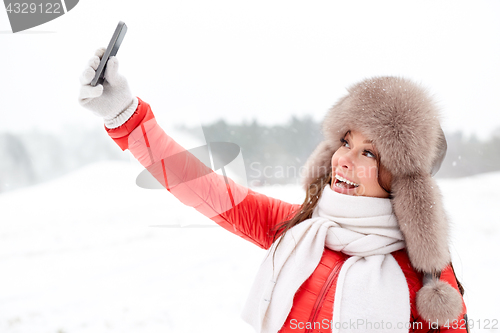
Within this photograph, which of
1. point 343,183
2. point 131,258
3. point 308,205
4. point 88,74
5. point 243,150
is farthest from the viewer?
point 243,150

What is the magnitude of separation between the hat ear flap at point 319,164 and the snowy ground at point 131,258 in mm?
566

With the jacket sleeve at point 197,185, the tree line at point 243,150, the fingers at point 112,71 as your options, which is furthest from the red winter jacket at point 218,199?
the tree line at point 243,150

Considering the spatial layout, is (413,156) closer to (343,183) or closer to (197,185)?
(343,183)

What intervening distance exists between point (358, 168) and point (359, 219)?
0.17 metres

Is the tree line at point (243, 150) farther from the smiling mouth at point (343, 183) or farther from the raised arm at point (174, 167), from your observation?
the smiling mouth at point (343, 183)

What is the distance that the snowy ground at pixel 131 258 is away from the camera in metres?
2.02

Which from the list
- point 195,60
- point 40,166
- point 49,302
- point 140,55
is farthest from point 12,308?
point 195,60

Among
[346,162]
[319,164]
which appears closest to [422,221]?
[346,162]

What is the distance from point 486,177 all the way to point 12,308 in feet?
18.0

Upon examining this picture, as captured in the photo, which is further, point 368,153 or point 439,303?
point 368,153

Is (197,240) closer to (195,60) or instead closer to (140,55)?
(140,55)

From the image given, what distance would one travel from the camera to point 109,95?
0.83 meters

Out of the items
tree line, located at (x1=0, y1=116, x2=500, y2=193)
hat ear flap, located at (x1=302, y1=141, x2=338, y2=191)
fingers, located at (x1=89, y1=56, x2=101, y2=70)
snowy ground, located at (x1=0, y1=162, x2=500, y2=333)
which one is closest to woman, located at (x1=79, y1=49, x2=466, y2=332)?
fingers, located at (x1=89, y1=56, x2=101, y2=70)

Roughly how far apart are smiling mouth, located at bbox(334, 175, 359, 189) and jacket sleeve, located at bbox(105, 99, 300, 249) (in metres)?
0.25
